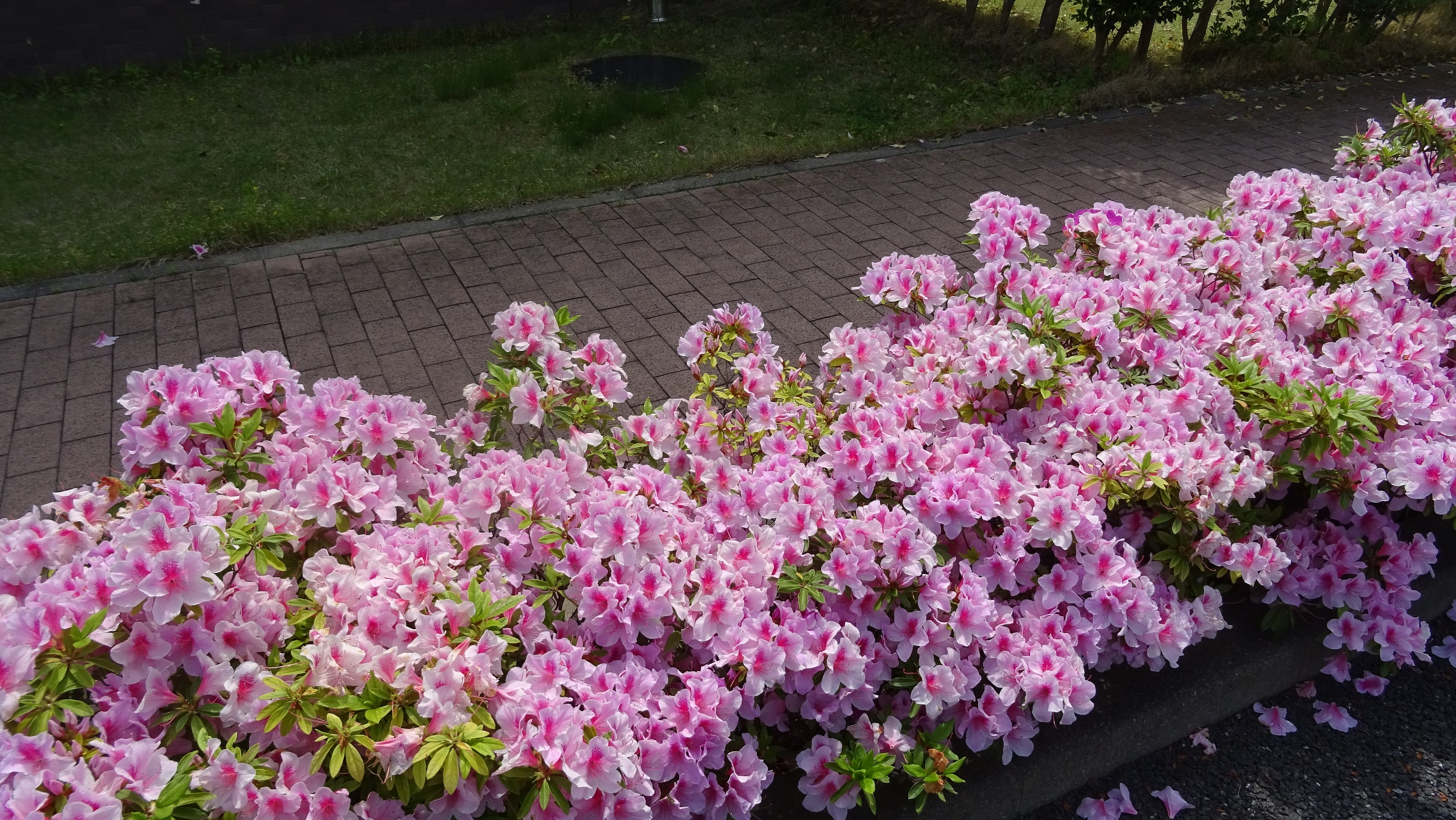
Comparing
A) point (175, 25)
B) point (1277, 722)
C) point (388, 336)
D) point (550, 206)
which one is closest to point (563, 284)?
point (388, 336)

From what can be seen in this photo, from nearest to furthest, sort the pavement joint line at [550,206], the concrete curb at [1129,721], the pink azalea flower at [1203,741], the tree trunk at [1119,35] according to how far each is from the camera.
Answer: the concrete curb at [1129,721]
the pink azalea flower at [1203,741]
the pavement joint line at [550,206]
the tree trunk at [1119,35]

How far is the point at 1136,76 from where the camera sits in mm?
7762

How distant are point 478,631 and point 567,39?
802cm

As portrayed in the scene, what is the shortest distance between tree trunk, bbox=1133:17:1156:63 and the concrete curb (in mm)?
6464

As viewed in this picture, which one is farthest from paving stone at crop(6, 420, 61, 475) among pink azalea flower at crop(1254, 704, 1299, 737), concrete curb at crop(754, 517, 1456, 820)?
pink azalea flower at crop(1254, 704, 1299, 737)

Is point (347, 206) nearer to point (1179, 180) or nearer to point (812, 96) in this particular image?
point (812, 96)

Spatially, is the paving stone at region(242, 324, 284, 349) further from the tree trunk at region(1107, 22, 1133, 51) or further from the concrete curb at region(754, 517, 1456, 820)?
the tree trunk at region(1107, 22, 1133, 51)

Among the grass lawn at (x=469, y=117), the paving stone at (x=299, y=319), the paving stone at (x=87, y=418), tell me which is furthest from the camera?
the grass lawn at (x=469, y=117)

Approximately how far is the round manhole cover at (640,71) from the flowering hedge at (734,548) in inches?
212

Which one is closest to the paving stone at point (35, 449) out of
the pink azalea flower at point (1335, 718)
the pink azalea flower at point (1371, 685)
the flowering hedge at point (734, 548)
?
the flowering hedge at point (734, 548)

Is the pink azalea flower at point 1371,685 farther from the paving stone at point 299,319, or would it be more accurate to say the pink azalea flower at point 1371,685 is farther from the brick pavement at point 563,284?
the paving stone at point 299,319

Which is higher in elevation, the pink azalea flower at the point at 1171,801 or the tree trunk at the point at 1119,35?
the tree trunk at the point at 1119,35

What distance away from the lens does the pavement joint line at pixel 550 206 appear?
4875 millimetres

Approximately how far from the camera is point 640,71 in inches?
318
